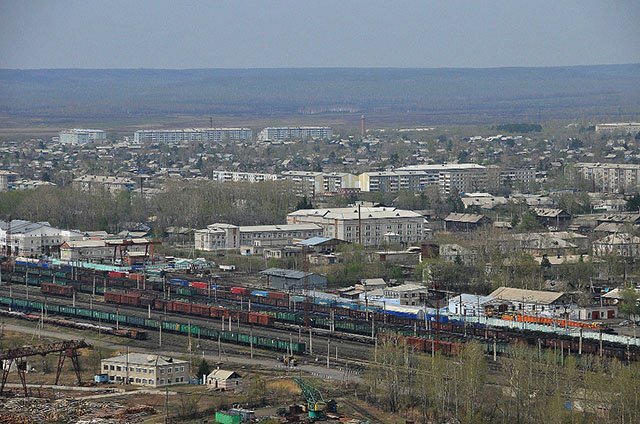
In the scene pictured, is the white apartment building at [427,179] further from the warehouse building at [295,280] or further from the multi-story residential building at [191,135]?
the multi-story residential building at [191,135]

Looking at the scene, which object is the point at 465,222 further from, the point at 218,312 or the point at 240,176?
the point at 240,176

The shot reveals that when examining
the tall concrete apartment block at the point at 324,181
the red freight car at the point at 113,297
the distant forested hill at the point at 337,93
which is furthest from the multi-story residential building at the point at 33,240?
the distant forested hill at the point at 337,93

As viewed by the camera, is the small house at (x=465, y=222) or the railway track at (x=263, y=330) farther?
the small house at (x=465, y=222)

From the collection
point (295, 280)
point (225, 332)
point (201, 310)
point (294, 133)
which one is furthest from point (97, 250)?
point (294, 133)

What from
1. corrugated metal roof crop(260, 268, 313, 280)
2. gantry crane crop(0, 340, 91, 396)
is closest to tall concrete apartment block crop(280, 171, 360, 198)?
corrugated metal roof crop(260, 268, 313, 280)

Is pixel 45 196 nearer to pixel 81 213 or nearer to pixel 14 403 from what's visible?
pixel 81 213

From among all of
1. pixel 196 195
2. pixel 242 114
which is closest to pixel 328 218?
pixel 196 195
